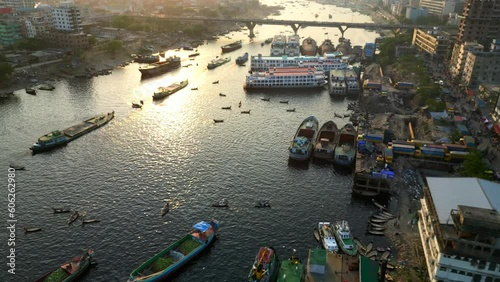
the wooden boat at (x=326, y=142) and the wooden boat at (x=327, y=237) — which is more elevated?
the wooden boat at (x=326, y=142)

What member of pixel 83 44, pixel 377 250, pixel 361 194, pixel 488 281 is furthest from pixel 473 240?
pixel 83 44

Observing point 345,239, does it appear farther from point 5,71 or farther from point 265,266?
point 5,71

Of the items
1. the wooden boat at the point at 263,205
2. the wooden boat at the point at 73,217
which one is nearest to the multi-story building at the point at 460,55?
the wooden boat at the point at 263,205

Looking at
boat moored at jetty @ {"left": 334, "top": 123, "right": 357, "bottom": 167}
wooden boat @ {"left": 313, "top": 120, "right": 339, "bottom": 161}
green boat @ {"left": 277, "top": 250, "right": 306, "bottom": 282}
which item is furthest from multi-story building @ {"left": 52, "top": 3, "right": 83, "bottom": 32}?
green boat @ {"left": 277, "top": 250, "right": 306, "bottom": 282}

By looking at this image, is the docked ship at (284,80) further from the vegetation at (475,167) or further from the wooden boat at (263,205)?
the wooden boat at (263,205)

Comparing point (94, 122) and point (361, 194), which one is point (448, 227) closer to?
point (361, 194)
